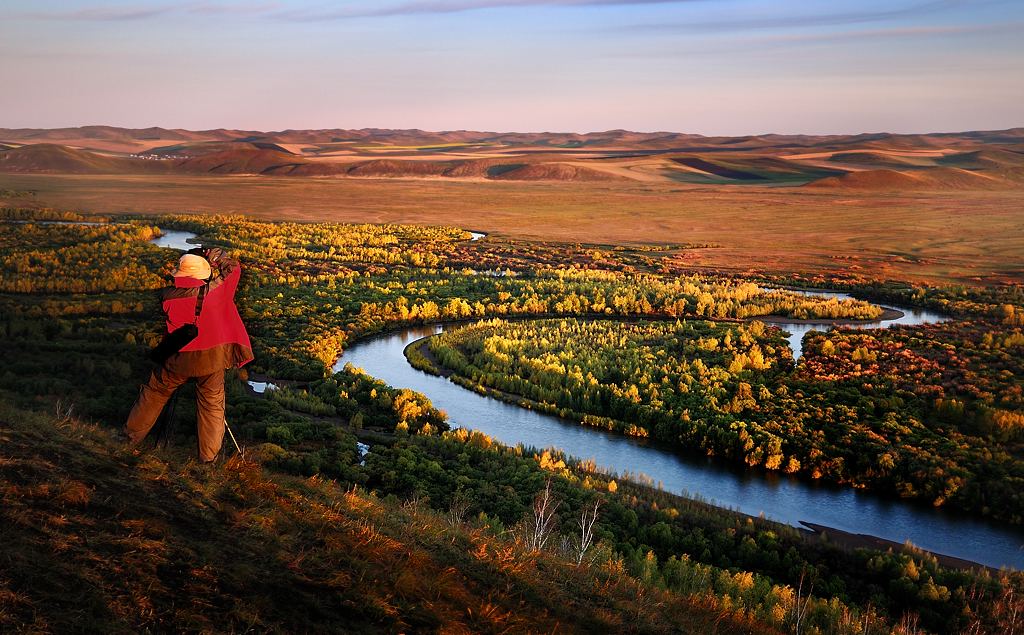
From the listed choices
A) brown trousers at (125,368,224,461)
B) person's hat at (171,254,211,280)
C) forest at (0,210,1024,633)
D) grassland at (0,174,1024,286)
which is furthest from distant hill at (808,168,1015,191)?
person's hat at (171,254,211,280)

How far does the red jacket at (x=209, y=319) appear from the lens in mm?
8773

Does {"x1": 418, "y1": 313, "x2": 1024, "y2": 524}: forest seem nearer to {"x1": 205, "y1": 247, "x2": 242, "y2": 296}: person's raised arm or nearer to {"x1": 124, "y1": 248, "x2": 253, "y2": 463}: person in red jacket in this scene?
{"x1": 124, "y1": 248, "x2": 253, "y2": 463}: person in red jacket

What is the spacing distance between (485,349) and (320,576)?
3564cm

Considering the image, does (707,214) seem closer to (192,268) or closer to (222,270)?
(222,270)

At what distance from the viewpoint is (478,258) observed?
284 ft

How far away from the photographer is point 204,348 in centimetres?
892

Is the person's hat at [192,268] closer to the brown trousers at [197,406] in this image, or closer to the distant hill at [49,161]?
the brown trousers at [197,406]

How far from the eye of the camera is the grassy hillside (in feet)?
21.5

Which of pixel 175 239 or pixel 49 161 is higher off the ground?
pixel 49 161

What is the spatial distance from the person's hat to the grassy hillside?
7.25 ft

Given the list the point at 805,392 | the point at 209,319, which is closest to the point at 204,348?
the point at 209,319

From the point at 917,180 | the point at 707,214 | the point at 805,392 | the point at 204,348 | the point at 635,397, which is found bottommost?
the point at 805,392

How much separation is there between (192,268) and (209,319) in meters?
0.62

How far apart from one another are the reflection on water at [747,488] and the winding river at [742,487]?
0.03m
